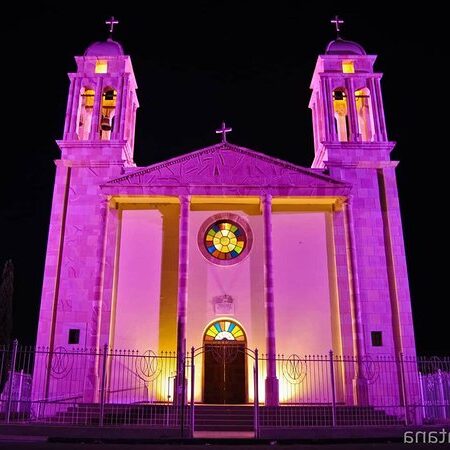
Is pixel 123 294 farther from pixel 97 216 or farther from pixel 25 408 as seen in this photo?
pixel 25 408

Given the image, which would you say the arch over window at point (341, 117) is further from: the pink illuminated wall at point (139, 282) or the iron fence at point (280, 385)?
the iron fence at point (280, 385)

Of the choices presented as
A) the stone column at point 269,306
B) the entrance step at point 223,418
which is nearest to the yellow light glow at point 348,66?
the stone column at point 269,306

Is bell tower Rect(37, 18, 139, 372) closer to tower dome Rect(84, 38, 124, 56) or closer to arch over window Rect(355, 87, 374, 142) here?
tower dome Rect(84, 38, 124, 56)

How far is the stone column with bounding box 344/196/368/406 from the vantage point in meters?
17.3

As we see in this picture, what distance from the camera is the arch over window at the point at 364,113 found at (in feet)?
74.3

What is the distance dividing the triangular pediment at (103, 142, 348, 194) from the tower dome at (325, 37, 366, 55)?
6719mm

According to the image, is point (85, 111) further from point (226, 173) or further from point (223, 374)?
point (223, 374)

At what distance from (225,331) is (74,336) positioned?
18.0 feet

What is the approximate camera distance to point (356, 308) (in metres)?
18.6

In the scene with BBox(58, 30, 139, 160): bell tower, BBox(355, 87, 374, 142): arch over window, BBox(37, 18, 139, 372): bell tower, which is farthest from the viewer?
BBox(355, 87, 374, 142): arch over window

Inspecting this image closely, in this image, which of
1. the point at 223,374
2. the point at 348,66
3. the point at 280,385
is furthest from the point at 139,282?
the point at 348,66

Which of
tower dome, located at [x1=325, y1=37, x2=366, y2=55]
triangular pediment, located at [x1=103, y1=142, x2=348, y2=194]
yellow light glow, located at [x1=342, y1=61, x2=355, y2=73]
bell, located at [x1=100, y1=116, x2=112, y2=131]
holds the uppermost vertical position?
tower dome, located at [x1=325, y1=37, x2=366, y2=55]

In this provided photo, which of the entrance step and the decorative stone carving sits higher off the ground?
the decorative stone carving

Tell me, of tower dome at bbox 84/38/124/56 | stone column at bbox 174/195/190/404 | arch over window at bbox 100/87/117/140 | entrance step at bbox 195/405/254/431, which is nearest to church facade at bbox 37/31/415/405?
stone column at bbox 174/195/190/404
